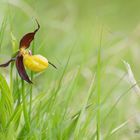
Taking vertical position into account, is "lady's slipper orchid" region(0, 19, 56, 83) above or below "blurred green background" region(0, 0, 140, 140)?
above

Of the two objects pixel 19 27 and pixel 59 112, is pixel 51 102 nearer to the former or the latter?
pixel 59 112

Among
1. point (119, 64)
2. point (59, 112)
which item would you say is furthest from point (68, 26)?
point (59, 112)

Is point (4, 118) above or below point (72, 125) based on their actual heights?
above

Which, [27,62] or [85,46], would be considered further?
[85,46]

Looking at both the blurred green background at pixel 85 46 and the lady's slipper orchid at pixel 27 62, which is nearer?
the lady's slipper orchid at pixel 27 62

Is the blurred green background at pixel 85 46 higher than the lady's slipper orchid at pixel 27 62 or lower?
lower

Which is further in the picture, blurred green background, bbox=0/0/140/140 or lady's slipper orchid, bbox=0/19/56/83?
blurred green background, bbox=0/0/140/140

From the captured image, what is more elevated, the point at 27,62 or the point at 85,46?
the point at 27,62

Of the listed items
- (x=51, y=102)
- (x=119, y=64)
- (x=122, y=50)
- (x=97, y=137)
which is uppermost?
(x=51, y=102)
